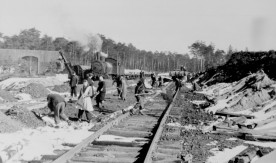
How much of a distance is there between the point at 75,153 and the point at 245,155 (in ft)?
10.8

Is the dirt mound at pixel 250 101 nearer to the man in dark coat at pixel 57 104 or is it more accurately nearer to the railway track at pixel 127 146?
the railway track at pixel 127 146

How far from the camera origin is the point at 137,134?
8.94 m

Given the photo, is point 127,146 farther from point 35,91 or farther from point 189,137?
point 35,91

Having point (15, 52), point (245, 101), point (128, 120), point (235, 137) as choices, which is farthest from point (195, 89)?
point (15, 52)

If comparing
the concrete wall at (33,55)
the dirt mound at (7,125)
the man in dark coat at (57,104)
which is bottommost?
the dirt mound at (7,125)

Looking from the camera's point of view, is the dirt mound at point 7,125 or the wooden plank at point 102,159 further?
the dirt mound at point 7,125

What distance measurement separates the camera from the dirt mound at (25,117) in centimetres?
992

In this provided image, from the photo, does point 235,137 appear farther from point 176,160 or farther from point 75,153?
point 75,153

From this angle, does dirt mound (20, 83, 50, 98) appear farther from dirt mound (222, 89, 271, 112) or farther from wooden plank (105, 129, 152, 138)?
wooden plank (105, 129, 152, 138)

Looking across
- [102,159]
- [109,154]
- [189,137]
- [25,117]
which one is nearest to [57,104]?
[25,117]

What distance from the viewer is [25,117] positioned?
10172 mm

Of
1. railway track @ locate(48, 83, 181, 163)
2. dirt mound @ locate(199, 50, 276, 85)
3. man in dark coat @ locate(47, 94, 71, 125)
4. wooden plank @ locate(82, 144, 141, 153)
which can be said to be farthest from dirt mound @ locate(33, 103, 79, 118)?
dirt mound @ locate(199, 50, 276, 85)

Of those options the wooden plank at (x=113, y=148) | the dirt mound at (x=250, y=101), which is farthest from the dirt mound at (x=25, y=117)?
the dirt mound at (x=250, y=101)

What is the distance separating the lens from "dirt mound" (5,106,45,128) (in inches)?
391
